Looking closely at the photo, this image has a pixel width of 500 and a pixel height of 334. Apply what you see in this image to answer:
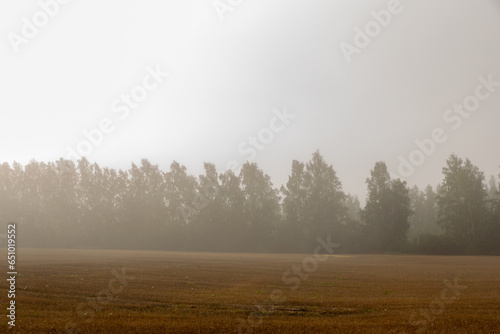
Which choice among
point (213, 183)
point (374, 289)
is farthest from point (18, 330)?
point (213, 183)

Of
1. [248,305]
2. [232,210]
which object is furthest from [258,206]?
[248,305]

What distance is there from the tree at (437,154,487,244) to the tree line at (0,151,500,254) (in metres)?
0.24

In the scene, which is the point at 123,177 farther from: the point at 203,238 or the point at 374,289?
the point at 374,289

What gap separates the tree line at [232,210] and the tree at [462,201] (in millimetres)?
241

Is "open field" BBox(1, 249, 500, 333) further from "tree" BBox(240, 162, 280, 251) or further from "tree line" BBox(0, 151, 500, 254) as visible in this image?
"tree" BBox(240, 162, 280, 251)

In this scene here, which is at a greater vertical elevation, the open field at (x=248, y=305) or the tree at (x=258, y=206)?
the tree at (x=258, y=206)

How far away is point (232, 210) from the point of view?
389 feet

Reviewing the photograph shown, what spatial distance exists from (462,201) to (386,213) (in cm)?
1873

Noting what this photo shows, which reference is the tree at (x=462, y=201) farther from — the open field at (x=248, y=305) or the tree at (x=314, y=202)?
the open field at (x=248, y=305)

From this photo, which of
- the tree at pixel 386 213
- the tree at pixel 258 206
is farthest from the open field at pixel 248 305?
the tree at pixel 258 206

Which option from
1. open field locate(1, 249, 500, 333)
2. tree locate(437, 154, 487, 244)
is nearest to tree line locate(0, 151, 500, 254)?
tree locate(437, 154, 487, 244)

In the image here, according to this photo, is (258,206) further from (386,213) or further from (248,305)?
(248,305)

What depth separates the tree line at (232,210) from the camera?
100625mm

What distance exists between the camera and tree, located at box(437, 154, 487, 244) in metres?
98.0
